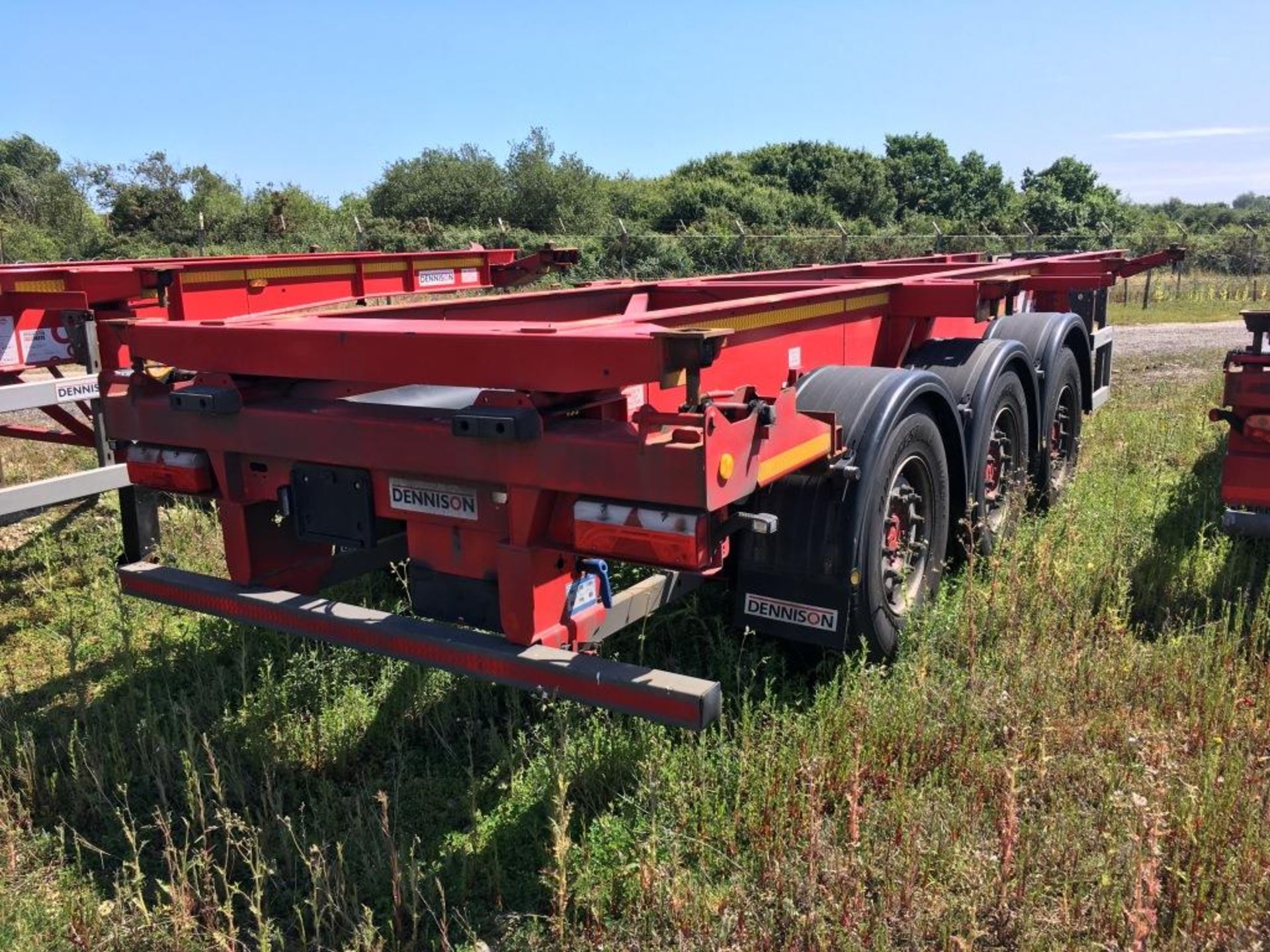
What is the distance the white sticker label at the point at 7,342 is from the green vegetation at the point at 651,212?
18.5m

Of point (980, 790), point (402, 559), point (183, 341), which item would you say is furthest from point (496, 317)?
point (980, 790)

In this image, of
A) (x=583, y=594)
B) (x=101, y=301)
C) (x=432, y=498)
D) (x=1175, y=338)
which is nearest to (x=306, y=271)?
(x=101, y=301)

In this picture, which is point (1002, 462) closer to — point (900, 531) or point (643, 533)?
point (900, 531)

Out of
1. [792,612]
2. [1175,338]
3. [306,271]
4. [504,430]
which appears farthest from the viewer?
[1175,338]

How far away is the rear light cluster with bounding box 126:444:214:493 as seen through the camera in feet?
11.8

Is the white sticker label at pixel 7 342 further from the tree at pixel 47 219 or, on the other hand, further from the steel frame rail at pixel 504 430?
the tree at pixel 47 219

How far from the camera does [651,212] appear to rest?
40.9 meters

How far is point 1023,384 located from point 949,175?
49.9 meters

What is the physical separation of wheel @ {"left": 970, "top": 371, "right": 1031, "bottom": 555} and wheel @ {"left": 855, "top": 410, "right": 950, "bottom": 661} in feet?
2.09

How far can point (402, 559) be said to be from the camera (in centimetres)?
421

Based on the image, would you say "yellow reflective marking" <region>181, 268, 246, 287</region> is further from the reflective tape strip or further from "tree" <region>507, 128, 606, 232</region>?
"tree" <region>507, 128, 606, 232</region>

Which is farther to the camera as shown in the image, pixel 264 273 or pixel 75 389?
pixel 264 273

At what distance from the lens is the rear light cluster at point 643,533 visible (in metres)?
2.76

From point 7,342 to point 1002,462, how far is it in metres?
5.50
